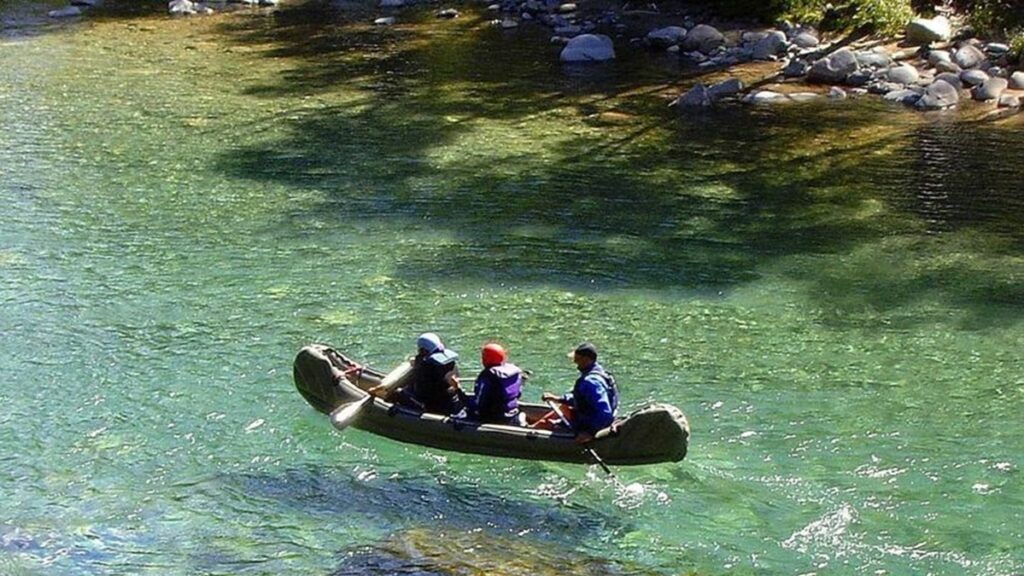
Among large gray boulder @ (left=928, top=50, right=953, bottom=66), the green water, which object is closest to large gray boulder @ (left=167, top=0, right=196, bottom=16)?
the green water

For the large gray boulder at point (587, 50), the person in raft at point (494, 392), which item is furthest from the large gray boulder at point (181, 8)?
the person in raft at point (494, 392)

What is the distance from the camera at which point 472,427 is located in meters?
11.6

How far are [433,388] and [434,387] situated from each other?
15 mm

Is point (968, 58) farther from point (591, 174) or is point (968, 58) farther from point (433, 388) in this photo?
point (433, 388)

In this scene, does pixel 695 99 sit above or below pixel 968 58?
below

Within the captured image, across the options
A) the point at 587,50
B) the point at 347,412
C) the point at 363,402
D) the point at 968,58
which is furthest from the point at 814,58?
the point at 347,412

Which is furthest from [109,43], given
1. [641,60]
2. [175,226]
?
[175,226]

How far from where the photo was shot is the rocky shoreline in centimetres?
2625

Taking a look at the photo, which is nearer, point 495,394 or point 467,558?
point 467,558

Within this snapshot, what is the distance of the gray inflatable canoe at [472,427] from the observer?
36.7 ft

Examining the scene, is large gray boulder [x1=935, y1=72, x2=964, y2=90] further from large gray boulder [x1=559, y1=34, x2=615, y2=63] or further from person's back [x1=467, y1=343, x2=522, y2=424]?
person's back [x1=467, y1=343, x2=522, y2=424]

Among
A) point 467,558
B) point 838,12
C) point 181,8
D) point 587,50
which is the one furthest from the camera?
point 181,8

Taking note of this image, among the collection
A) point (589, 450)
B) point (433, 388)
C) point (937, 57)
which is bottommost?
point (589, 450)

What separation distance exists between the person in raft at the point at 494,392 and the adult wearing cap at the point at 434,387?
0.41m
